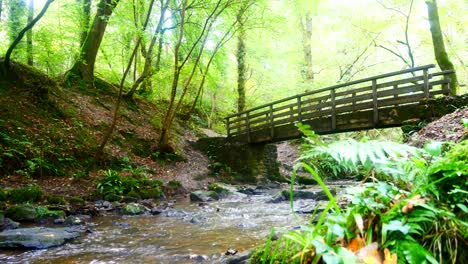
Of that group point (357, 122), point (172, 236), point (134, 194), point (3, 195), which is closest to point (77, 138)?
point (134, 194)

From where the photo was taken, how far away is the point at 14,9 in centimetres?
1302

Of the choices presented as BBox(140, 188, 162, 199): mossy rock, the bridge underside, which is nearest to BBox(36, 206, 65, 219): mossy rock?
BBox(140, 188, 162, 199): mossy rock

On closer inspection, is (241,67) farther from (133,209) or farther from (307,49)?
(133,209)

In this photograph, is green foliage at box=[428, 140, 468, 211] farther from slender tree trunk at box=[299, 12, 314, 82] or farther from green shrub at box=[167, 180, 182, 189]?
slender tree trunk at box=[299, 12, 314, 82]

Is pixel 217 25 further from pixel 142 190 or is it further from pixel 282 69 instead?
pixel 282 69

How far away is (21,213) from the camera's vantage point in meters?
6.88

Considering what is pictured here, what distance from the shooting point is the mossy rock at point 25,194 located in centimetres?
756

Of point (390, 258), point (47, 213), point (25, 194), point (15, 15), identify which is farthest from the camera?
point (15, 15)

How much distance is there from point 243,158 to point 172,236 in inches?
409

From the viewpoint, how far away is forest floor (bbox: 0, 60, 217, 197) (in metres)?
9.25

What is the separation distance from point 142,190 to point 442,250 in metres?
9.82

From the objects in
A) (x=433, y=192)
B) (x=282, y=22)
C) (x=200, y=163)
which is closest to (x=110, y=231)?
(x=433, y=192)

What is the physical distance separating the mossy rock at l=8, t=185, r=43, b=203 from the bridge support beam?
861cm

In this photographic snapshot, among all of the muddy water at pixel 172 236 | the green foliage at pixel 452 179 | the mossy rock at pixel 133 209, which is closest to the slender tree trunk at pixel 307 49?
the muddy water at pixel 172 236
